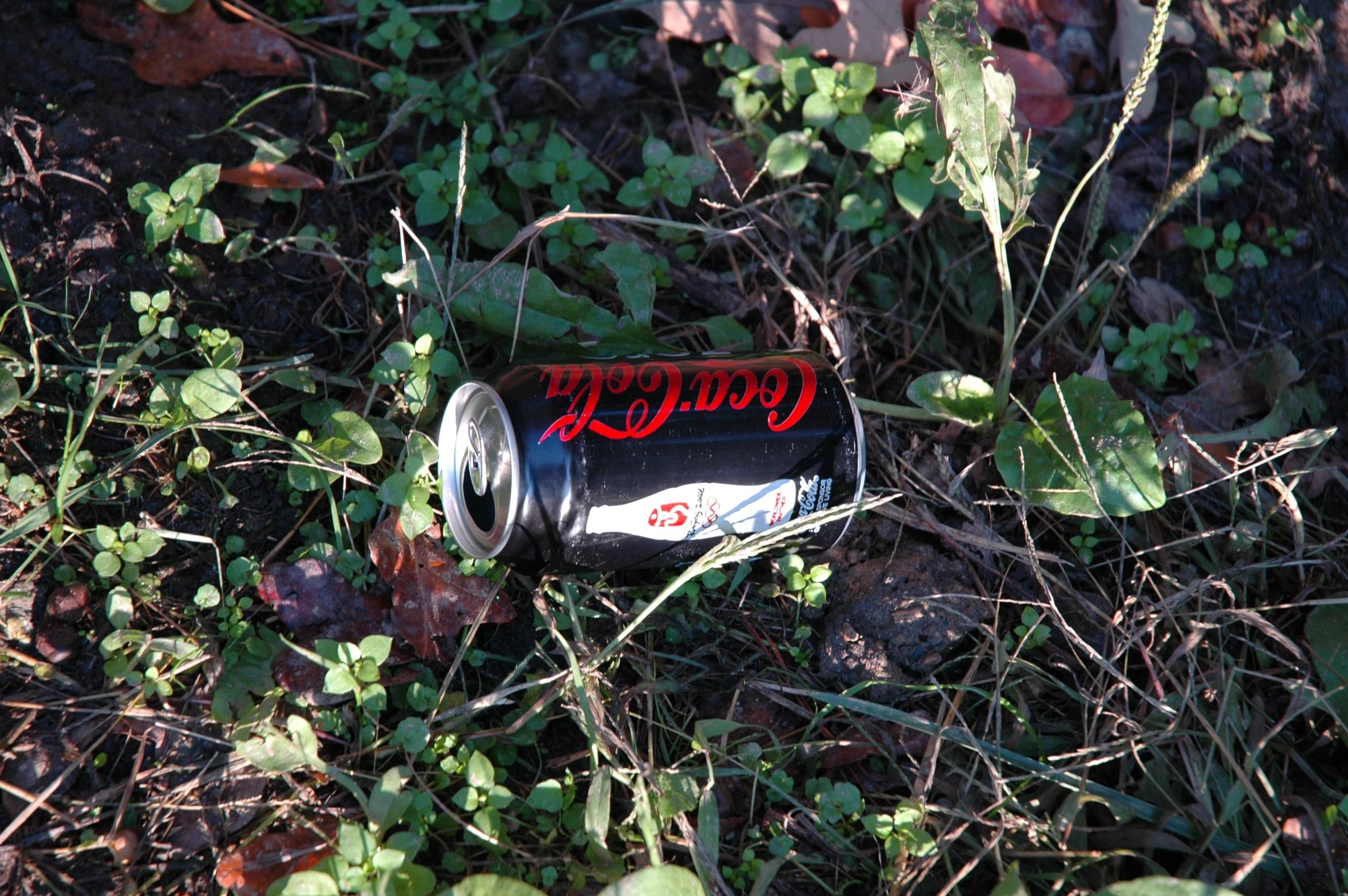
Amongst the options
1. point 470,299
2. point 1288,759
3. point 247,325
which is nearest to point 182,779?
point 247,325

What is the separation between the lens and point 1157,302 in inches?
71.6

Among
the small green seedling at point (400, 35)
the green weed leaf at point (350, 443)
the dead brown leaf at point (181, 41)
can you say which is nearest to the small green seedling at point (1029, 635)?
the green weed leaf at point (350, 443)

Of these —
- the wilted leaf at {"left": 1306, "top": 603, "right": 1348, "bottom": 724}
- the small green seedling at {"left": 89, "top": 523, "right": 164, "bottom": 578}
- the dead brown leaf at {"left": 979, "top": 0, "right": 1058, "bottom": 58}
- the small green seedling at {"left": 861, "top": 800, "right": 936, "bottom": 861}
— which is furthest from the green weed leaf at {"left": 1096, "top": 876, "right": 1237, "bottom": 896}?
Result: the dead brown leaf at {"left": 979, "top": 0, "right": 1058, "bottom": 58}

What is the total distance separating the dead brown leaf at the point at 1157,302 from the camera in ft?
5.94

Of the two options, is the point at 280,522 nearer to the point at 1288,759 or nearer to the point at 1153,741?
the point at 1153,741

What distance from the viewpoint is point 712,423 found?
1.40 m

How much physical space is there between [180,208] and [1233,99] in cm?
206

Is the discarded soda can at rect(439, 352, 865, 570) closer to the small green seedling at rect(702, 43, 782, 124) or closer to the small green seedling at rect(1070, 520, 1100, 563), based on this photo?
the small green seedling at rect(1070, 520, 1100, 563)

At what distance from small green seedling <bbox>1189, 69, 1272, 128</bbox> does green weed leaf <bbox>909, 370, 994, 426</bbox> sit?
2.67ft

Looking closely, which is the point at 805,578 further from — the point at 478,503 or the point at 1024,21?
the point at 1024,21

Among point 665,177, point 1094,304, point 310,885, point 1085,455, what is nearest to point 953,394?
point 1085,455

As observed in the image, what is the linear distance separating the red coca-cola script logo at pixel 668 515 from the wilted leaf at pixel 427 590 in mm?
314

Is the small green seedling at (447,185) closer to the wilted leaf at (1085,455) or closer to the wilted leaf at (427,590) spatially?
the wilted leaf at (427,590)

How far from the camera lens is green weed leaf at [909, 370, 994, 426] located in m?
1.60
